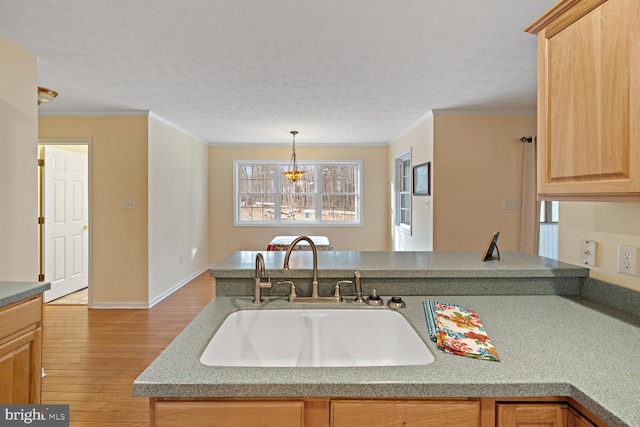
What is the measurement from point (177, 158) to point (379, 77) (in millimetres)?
3378

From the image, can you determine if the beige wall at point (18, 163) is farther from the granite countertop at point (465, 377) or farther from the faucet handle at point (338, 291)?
the faucet handle at point (338, 291)

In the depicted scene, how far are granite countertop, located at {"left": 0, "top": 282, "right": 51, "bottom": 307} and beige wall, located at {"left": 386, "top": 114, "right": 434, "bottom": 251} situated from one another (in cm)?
384

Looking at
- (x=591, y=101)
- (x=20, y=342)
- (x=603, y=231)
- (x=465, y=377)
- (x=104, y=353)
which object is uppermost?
(x=591, y=101)

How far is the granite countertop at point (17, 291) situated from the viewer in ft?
5.29

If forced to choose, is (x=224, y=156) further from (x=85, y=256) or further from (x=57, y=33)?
(x=57, y=33)

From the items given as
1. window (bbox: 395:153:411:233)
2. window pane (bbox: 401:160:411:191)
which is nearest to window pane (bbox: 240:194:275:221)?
window (bbox: 395:153:411:233)

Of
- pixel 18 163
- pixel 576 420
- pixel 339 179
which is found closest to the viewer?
pixel 576 420

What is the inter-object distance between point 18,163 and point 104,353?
1.67 m

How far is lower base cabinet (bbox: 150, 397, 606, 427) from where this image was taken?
86 centimetres

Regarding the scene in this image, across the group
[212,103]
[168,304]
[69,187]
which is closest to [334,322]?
[212,103]

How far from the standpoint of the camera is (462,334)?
110 cm

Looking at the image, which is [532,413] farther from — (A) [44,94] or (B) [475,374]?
(A) [44,94]

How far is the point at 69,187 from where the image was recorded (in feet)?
15.6

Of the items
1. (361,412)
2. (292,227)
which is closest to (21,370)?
(361,412)
